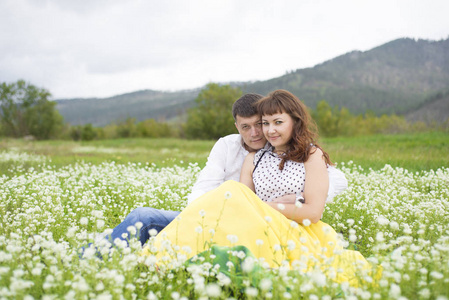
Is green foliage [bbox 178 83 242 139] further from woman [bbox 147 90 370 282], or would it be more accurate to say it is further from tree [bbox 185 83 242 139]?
woman [bbox 147 90 370 282]

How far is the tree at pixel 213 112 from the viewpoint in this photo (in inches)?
1816

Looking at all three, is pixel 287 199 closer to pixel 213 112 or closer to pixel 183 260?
pixel 183 260

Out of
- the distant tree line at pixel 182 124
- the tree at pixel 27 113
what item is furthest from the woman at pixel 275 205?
the tree at pixel 27 113

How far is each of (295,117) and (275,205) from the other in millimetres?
1054

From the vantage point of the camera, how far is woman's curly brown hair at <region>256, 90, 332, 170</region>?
3.88m

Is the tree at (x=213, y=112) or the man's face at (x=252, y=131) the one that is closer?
the man's face at (x=252, y=131)

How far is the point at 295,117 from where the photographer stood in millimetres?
3963

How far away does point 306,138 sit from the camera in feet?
12.9

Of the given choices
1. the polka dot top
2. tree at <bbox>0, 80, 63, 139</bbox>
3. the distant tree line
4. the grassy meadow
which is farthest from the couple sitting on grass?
tree at <bbox>0, 80, 63, 139</bbox>

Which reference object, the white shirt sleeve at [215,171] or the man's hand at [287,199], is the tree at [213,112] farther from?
the man's hand at [287,199]

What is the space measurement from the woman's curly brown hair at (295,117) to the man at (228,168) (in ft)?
1.16

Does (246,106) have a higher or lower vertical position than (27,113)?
lower

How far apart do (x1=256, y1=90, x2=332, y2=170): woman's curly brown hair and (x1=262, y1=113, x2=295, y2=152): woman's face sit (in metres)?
0.05

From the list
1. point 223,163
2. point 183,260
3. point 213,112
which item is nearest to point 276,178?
point 223,163
